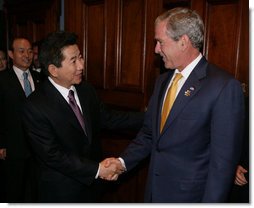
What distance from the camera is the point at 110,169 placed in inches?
76.6

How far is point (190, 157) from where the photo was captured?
1.47 m

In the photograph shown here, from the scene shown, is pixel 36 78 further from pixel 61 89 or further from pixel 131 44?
pixel 61 89

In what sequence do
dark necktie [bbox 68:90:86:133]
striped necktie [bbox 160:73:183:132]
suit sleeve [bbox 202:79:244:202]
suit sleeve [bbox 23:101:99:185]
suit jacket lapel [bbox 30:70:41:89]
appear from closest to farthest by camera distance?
suit sleeve [bbox 202:79:244:202]
striped necktie [bbox 160:73:183:132]
suit sleeve [bbox 23:101:99:185]
dark necktie [bbox 68:90:86:133]
suit jacket lapel [bbox 30:70:41:89]

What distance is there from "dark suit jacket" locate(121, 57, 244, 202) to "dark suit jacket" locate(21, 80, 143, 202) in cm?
46

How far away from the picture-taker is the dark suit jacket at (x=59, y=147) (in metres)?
1.81

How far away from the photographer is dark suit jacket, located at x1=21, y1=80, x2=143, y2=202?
5.92 feet

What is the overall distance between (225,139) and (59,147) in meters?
0.95

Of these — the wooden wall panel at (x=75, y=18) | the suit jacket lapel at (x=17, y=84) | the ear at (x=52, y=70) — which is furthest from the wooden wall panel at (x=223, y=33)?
the suit jacket lapel at (x=17, y=84)

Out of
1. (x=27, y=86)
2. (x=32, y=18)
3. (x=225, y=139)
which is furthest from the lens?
(x=32, y=18)

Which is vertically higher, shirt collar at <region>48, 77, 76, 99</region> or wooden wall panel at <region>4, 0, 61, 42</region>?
wooden wall panel at <region>4, 0, 61, 42</region>

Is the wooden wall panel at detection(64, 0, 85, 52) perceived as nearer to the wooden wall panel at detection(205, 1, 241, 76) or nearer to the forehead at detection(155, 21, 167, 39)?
the wooden wall panel at detection(205, 1, 241, 76)

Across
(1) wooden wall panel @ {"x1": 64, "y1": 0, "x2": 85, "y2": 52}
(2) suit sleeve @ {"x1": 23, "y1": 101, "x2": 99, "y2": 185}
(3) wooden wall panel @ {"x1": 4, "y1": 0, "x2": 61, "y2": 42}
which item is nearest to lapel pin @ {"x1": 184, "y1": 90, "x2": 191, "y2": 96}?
(2) suit sleeve @ {"x1": 23, "y1": 101, "x2": 99, "y2": 185}

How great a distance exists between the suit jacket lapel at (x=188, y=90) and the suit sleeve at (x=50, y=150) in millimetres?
628

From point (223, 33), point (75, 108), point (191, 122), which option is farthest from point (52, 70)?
point (223, 33)
